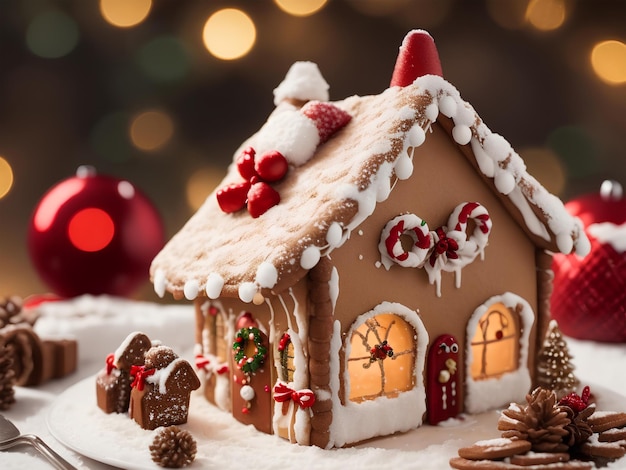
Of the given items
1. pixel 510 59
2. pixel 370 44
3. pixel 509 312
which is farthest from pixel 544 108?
pixel 509 312

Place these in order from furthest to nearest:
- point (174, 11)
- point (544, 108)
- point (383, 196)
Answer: point (174, 11)
point (544, 108)
point (383, 196)

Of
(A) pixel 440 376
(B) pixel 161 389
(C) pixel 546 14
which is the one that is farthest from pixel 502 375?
(C) pixel 546 14

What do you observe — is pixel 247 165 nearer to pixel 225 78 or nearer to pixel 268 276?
pixel 268 276

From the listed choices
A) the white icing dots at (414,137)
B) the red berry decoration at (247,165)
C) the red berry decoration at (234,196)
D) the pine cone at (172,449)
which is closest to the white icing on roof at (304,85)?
the red berry decoration at (247,165)

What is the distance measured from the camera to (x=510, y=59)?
17.3 ft

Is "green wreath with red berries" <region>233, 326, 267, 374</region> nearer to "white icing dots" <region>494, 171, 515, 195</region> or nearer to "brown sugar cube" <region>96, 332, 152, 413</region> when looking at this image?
"brown sugar cube" <region>96, 332, 152, 413</region>

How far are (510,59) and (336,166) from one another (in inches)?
108

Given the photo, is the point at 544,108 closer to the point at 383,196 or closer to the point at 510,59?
the point at 510,59

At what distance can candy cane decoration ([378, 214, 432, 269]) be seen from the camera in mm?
2961

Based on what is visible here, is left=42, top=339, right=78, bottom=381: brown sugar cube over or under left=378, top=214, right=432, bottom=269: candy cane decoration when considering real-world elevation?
under

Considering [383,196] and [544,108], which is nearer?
[383,196]

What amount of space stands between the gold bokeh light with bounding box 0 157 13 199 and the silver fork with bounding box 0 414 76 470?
2725mm

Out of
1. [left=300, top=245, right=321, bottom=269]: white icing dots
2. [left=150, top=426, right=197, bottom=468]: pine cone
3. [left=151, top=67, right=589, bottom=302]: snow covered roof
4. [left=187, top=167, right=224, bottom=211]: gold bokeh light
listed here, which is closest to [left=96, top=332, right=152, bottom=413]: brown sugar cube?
[left=151, top=67, right=589, bottom=302]: snow covered roof

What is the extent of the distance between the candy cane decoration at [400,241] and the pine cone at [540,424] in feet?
2.26
